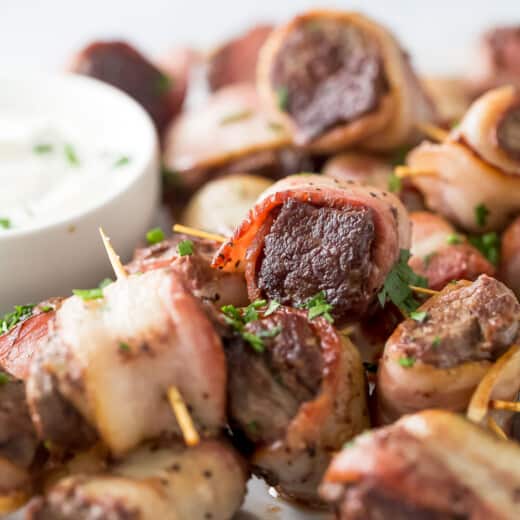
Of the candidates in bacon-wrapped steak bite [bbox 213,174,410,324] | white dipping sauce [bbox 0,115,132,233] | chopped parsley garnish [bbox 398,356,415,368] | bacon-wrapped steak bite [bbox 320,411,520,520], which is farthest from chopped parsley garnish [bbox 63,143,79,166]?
bacon-wrapped steak bite [bbox 320,411,520,520]

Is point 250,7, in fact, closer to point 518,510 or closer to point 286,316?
point 286,316

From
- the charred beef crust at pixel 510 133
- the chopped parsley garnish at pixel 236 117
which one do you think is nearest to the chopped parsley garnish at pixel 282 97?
the chopped parsley garnish at pixel 236 117

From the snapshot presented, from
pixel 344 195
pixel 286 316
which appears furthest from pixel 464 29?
pixel 286 316

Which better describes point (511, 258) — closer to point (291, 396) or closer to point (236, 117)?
point (291, 396)

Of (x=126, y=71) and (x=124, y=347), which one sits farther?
(x=126, y=71)

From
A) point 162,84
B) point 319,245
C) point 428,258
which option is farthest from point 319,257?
point 162,84

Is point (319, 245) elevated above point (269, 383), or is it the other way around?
point (319, 245)
